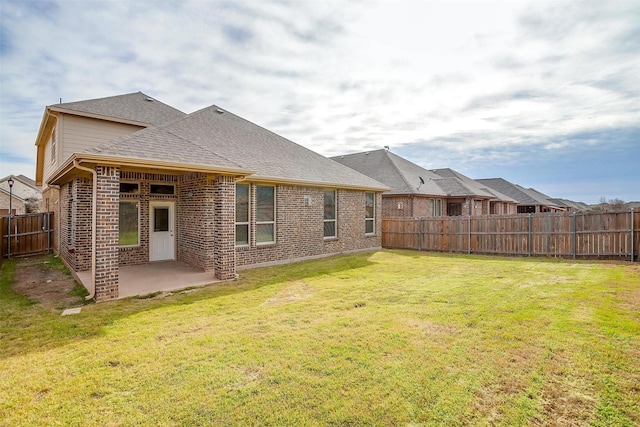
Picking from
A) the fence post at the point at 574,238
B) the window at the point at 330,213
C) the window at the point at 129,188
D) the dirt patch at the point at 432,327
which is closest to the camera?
the dirt patch at the point at 432,327

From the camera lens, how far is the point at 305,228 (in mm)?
11945

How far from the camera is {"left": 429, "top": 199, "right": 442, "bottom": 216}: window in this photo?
21112mm

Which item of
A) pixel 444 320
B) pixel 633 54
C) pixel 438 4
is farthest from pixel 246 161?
pixel 633 54

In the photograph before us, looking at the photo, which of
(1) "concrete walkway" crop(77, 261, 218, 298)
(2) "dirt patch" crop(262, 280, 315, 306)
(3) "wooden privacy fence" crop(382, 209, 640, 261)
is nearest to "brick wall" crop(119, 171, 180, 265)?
(1) "concrete walkway" crop(77, 261, 218, 298)

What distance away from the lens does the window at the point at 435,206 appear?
2111 centimetres

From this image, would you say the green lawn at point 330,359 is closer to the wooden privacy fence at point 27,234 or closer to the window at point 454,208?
the wooden privacy fence at point 27,234

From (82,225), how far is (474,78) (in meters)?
13.6

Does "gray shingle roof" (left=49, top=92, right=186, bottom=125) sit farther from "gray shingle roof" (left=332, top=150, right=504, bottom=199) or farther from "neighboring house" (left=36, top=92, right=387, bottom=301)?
"gray shingle roof" (left=332, top=150, right=504, bottom=199)

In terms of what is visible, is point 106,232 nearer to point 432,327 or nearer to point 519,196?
point 432,327

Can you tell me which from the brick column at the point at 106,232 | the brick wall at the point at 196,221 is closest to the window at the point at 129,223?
the brick wall at the point at 196,221

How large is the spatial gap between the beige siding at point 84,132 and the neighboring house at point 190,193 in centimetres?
3

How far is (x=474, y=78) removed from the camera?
460 inches

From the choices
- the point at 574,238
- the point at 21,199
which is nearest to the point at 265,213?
the point at 574,238

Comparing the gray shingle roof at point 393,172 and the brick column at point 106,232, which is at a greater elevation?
the gray shingle roof at point 393,172
